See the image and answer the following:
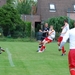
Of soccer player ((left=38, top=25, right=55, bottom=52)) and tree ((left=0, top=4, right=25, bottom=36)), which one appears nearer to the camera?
soccer player ((left=38, top=25, right=55, bottom=52))

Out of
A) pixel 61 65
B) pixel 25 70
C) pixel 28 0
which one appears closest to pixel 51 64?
pixel 61 65

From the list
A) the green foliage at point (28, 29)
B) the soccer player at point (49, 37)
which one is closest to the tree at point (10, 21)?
the green foliage at point (28, 29)

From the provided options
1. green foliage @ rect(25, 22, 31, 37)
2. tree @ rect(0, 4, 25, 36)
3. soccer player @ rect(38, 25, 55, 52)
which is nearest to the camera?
soccer player @ rect(38, 25, 55, 52)

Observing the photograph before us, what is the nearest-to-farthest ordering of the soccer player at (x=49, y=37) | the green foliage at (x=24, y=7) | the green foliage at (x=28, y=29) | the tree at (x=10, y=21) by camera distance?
the soccer player at (x=49, y=37), the tree at (x=10, y=21), the green foliage at (x=28, y=29), the green foliage at (x=24, y=7)

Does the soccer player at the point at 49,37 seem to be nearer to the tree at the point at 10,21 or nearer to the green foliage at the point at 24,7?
the tree at the point at 10,21

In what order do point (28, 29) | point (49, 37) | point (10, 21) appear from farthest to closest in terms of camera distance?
1. point (28, 29)
2. point (10, 21)
3. point (49, 37)

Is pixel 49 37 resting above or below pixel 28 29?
above

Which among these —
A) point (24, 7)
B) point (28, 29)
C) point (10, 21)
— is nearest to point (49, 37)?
point (10, 21)

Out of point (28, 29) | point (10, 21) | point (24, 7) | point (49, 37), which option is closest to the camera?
point (49, 37)

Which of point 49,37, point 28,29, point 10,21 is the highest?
point 49,37

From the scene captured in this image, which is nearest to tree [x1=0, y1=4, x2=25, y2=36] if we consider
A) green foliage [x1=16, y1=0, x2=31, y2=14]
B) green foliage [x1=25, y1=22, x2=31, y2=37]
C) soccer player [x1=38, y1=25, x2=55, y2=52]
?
green foliage [x1=25, y1=22, x2=31, y2=37]

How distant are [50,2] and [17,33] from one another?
56.9 ft

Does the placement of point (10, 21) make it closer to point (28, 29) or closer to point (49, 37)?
point (28, 29)

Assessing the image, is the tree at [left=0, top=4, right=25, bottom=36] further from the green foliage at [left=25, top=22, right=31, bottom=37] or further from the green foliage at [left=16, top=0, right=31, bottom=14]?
the green foliage at [left=16, top=0, right=31, bottom=14]
